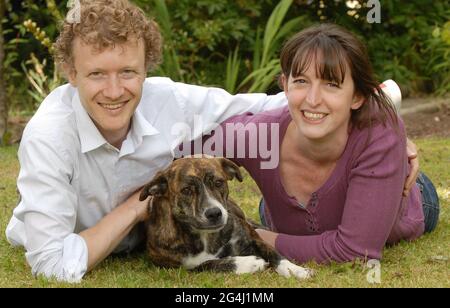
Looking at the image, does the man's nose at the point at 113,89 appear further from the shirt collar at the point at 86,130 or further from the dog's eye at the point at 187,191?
the dog's eye at the point at 187,191

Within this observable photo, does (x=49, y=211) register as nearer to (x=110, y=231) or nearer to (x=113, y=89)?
(x=110, y=231)

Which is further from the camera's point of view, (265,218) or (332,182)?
(265,218)

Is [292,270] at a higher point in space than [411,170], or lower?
lower

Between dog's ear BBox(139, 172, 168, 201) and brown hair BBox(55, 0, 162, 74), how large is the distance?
612 millimetres

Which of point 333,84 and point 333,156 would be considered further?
point 333,156

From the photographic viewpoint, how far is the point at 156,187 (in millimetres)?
4414

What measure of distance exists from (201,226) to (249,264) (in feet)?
1.05

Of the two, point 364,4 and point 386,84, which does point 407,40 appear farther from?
point 386,84

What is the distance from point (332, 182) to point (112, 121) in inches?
47.7

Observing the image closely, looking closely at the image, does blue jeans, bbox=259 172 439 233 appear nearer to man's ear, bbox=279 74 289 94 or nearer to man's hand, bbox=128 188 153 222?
man's ear, bbox=279 74 289 94

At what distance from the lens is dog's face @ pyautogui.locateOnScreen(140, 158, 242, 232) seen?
14.0 ft

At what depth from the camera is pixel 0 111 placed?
9.18 metres

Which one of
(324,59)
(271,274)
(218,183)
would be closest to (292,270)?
(271,274)

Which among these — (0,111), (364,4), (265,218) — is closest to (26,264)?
(265,218)
